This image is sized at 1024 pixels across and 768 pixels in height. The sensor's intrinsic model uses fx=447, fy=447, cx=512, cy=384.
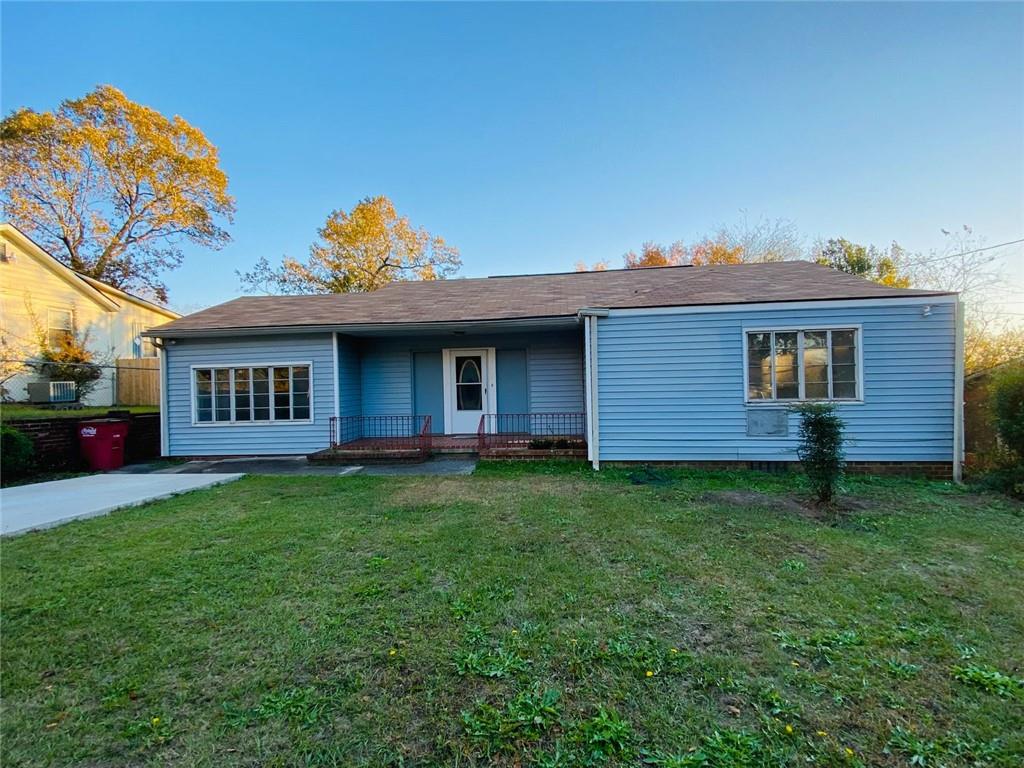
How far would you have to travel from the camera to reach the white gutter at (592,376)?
796 centimetres

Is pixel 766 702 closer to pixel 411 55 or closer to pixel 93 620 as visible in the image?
pixel 93 620

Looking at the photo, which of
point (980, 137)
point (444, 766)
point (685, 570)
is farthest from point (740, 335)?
point (980, 137)

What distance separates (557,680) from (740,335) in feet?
23.0

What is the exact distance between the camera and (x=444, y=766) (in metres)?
1.75

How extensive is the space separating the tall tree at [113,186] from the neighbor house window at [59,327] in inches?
309

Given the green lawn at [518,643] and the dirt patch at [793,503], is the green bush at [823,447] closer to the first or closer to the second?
the dirt patch at [793,503]

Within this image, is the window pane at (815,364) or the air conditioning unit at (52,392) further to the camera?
the air conditioning unit at (52,392)

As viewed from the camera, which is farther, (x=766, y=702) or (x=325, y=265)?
(x=325, y=265)

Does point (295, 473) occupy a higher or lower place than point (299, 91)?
lower

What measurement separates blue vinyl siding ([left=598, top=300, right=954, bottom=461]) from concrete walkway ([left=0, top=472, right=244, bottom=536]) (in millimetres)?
6924

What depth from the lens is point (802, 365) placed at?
7.59 metres

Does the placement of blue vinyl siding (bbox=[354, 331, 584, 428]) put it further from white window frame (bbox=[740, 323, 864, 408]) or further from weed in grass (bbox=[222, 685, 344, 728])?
weed in grass (bbox=[222, 685, 344, 728])

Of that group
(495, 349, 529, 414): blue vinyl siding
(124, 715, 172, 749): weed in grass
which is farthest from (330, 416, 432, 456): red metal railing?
(124, 715, 172, 749): weed in grass

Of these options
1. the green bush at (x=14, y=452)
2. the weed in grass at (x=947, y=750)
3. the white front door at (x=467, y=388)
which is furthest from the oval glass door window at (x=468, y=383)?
the weed in grass at (x=947, y=750)
